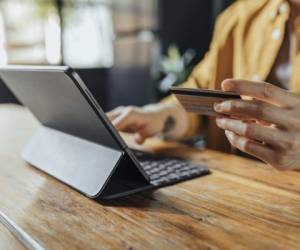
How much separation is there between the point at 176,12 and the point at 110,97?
1.44m

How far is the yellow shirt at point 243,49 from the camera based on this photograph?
4.40ft

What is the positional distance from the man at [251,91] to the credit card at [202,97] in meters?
0.01

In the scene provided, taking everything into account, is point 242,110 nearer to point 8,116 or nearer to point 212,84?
point 212,84

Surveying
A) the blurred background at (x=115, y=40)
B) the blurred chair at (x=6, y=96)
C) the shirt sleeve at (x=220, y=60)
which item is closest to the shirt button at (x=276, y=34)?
the shirt sleeve at (x=220, y=60)

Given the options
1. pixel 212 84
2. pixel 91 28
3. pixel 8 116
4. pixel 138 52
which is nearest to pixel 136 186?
pixel 212 84

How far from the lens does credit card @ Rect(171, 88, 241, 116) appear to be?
0.60m

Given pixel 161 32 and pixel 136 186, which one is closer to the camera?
pixel 136 186

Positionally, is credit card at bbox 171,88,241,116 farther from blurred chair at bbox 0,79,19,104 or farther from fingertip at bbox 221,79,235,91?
blurred chair at bbox 0,79,19,104

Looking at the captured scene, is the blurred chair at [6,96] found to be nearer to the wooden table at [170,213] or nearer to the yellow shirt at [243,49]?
the yellow shirt at [243,49]

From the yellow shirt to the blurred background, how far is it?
179 cm

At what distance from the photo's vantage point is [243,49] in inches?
57.5

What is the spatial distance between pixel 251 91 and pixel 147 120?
52cm

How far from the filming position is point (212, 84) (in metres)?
1.48

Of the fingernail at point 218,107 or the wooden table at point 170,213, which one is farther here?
the fingernail at point 218,107
